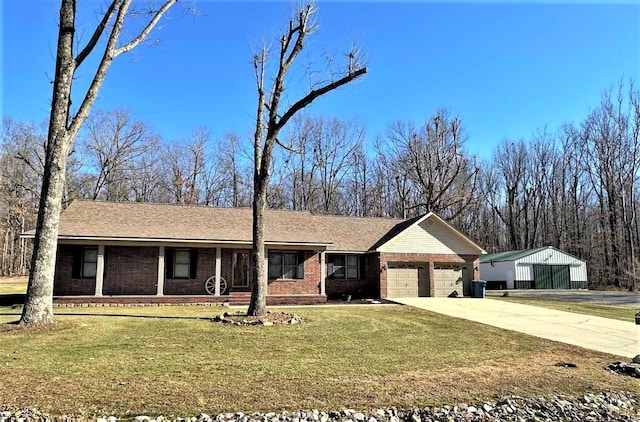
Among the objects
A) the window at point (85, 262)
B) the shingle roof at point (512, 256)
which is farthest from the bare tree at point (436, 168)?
the window at point (85, 262)

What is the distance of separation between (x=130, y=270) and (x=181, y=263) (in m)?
2.07

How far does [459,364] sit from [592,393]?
2.10m

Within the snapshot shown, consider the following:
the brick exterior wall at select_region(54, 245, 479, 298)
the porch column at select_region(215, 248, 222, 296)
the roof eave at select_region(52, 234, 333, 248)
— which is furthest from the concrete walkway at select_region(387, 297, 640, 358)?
the porch column at select_region(215, 248, 222, 296)

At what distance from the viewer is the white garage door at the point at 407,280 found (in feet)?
74.6

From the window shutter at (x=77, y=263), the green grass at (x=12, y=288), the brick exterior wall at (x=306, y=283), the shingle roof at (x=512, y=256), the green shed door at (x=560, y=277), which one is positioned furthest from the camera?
the green shed door at (x=560, y=277)

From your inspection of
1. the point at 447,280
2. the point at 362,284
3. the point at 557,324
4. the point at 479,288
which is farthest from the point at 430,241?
the point at 557,324

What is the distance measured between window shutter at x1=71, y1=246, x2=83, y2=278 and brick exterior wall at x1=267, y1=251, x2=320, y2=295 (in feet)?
26.0

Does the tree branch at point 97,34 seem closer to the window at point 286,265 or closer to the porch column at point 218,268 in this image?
the porch column at point 218,268

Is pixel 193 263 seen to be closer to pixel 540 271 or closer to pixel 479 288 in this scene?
pixel 479 288

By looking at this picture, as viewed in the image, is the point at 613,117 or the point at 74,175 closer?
the point at 74,175

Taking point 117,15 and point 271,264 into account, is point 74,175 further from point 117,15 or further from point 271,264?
point 117,15

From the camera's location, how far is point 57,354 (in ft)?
25.0

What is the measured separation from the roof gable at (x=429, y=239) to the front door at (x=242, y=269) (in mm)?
6698

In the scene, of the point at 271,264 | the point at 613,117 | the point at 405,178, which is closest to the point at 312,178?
the point at 405,178
